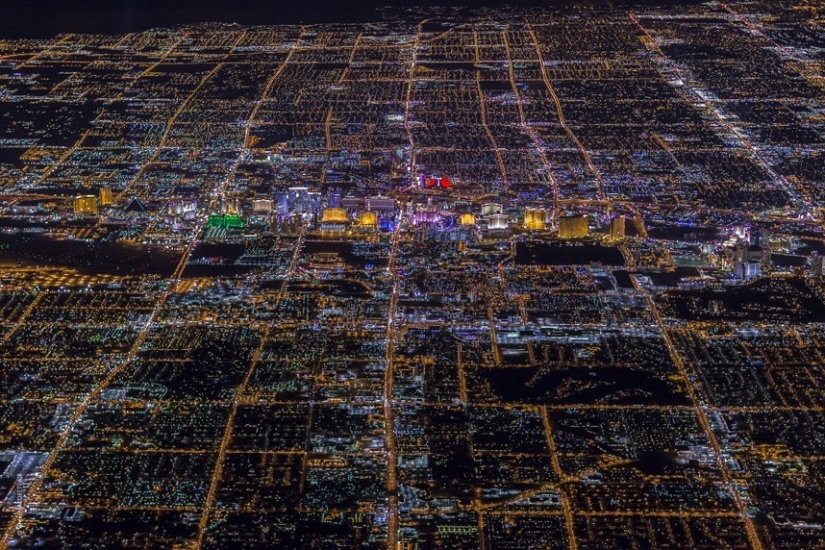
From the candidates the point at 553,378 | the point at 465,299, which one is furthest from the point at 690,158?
the point at 553,378

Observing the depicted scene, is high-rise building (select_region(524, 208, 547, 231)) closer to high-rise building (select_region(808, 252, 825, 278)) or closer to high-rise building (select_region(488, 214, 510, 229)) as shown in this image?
high-rise building (select_region(488, 214, 510, 229))

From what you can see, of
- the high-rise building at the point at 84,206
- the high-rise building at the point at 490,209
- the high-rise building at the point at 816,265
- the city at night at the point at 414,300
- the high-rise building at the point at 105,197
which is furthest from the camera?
the high-rise building at the point at 105,197

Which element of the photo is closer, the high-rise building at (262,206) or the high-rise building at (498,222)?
the high-rise building at (498,222)

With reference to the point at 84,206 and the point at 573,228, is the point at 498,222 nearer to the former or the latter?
the point at 573,228

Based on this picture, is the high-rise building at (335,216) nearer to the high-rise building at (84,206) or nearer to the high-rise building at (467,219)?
the high-rise building at (467,219)

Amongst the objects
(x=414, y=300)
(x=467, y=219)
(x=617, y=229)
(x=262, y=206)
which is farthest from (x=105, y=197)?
(x=617, y=229)

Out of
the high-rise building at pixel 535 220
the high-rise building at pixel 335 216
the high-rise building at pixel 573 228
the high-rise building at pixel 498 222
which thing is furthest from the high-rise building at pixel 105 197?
the high-rise building at pixel 573 228

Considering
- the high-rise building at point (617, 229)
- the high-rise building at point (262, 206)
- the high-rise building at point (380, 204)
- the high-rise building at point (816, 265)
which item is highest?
the high-rise building at point (262, 206)

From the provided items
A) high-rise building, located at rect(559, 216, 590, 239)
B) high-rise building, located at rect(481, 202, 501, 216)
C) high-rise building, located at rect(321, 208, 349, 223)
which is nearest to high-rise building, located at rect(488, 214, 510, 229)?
high-rise building, located at rect(481, 202, 501, 216)
